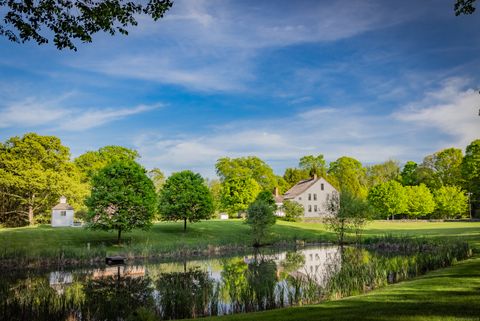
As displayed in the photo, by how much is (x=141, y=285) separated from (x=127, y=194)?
683 inches

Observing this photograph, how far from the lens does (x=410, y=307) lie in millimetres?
9883

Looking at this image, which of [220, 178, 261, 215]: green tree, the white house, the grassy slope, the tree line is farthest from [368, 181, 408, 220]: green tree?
the grassy slope

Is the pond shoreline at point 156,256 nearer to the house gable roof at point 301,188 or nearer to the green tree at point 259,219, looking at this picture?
the green tree at point 259,219

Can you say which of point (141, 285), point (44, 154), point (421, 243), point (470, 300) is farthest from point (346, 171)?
point (470, 300)

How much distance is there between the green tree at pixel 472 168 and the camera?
3100 inches

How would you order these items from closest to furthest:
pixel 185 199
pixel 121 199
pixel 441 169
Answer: pixel 121 199 < pixel 185 199 < pixel 441 169

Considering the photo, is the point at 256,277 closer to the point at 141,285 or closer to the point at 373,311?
the point at 141,285

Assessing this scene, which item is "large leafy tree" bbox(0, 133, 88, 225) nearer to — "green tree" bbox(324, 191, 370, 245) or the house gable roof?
"green tree" bbox(324, 191, 370, 245)

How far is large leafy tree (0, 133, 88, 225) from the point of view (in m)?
51.6

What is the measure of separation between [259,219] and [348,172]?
2474 inches

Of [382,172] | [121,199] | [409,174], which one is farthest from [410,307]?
[382,172]

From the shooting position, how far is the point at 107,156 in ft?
253

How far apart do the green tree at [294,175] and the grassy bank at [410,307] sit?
296 ft

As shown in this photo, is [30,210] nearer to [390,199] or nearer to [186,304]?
[186,304]
